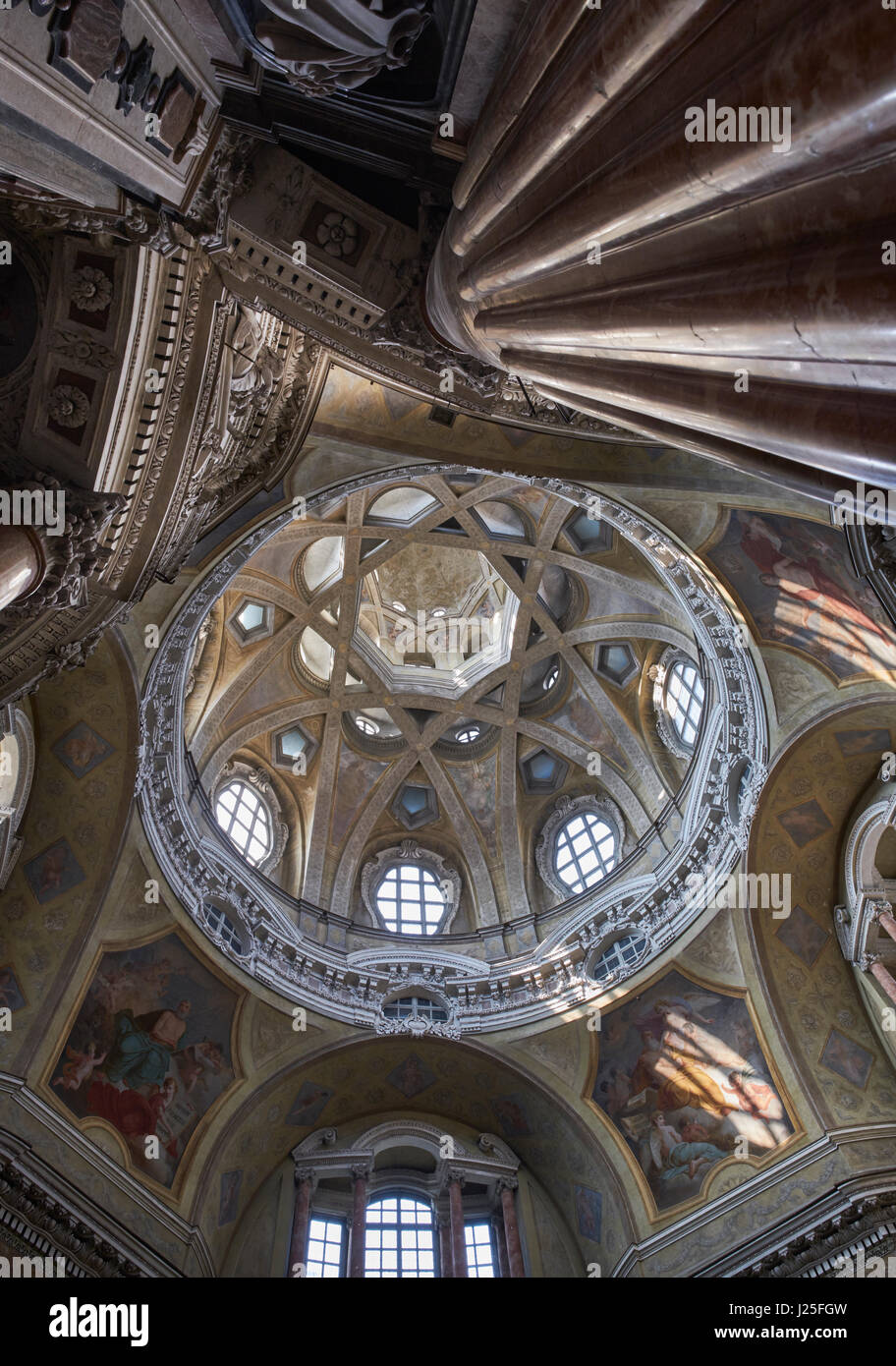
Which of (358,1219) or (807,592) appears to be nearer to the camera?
(807,592)

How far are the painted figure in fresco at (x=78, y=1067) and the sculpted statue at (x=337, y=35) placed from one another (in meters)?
11.4

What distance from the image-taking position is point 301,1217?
14531 mm

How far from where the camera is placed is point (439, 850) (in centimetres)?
2047

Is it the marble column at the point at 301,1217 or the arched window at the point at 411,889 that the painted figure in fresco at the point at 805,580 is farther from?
the marble column at the point at 301,1217

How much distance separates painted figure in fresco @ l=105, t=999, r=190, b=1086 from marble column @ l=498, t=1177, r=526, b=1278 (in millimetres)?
5877

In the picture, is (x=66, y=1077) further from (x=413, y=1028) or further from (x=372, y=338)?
(x=372, y=338)

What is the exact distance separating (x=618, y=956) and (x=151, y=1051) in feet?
24.6

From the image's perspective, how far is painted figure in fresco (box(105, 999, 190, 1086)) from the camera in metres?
13.1

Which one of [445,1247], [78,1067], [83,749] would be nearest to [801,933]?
[445,1247]

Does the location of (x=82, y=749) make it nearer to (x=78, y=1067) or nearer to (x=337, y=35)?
(x=78, y=1067)

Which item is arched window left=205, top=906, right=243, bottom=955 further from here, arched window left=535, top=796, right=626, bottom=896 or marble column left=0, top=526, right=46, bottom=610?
marble column left=0, top=526, right=46, bottom=610

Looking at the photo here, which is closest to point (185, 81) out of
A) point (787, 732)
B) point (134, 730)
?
point (134, 730)

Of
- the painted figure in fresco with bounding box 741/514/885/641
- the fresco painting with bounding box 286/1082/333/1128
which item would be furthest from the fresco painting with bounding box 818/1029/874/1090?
the fresco painting with bounding box 286/1082/333/1128

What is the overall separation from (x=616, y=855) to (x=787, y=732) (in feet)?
19.7
